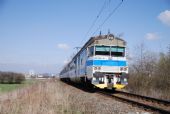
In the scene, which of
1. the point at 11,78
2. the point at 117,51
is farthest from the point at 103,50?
the point at 11,78

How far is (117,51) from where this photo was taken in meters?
20.8

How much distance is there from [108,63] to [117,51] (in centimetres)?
108

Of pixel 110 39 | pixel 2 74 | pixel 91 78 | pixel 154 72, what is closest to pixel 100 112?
pixel 91 78

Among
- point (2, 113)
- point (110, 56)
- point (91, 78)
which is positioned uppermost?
point (110, 56)

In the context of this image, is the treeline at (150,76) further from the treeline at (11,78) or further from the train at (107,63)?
the treeline at (11,78)

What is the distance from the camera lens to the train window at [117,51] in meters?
20.8

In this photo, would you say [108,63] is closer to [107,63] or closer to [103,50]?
[107,63]

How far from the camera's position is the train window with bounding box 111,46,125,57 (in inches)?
819

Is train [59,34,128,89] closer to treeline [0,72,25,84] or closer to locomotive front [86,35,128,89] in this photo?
locomotive front [86,35,128,89]

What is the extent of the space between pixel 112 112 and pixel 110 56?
963 centimetres

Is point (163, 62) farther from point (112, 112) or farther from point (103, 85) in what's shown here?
point (112, 112)

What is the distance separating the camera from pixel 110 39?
20.8 metres

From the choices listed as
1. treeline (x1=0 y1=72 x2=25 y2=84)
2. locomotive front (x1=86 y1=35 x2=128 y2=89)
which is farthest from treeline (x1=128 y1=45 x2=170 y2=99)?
treeline (x1=0 y1=72 x2=25 y2=84)

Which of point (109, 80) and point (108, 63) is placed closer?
point (109, 80)
